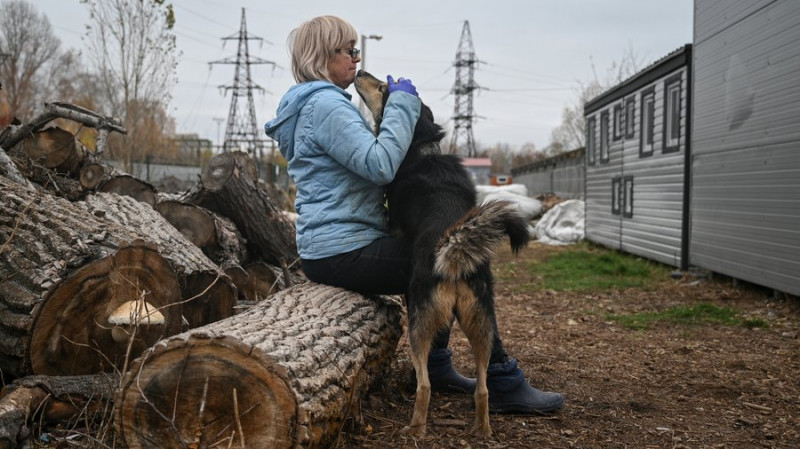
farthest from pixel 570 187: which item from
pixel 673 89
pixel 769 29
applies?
pixel 769 29

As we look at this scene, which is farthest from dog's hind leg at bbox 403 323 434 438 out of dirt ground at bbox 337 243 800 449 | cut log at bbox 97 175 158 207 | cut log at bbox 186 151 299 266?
cut log at bbox 97 175 158 207

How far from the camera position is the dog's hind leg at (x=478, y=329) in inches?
125

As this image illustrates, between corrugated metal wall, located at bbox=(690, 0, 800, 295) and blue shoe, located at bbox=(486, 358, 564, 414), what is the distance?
454cm

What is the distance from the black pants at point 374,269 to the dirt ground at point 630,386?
1.68 feet

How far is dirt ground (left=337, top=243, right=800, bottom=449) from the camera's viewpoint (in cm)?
340

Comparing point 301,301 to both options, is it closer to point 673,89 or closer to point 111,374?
point 111,374

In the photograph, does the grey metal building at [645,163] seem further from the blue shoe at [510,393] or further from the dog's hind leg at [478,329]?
the dog's hind leg at [478,329]

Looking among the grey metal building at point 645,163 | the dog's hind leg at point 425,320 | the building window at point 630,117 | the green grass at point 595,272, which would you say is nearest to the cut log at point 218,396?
the dog's hind leg at point 425,320

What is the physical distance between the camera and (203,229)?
5980mm

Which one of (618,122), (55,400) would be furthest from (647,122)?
(55,400)

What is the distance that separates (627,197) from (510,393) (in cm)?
1009

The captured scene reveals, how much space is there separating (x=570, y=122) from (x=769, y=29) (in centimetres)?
3449

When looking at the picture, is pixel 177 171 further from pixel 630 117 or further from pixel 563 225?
pixel 630 117

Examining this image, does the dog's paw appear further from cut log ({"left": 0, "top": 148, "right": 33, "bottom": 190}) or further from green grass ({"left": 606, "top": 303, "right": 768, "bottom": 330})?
green grass ({"left": 606, "top": 303, "right": 768, "bottom": 330})
